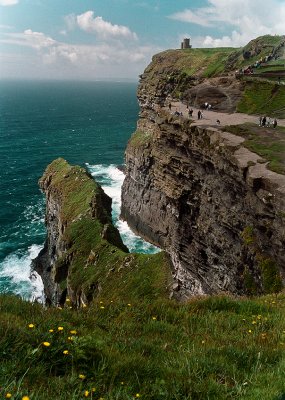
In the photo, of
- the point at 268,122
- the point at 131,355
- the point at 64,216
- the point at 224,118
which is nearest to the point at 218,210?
the point at 268,122

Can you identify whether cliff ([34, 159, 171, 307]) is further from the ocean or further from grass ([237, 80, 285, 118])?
grass ([237, 80, 285, 118])

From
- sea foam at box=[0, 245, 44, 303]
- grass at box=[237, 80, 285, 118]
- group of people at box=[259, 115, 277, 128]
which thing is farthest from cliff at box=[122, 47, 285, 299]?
sea foam at box=[0, 245, 44, 303]

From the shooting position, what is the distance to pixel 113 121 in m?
176

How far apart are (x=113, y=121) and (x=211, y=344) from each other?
173 m

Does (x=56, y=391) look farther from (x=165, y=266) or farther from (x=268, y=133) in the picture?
(x=165, y=266)

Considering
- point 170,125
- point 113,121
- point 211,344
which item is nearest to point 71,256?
point 170,125

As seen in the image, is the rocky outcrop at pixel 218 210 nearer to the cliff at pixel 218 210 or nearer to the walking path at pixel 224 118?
the cliff at pixel 218 210

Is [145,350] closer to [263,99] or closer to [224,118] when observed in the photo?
[224,118]

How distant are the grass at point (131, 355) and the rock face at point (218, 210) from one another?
404 inches

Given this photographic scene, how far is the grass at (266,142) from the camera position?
21.4 m

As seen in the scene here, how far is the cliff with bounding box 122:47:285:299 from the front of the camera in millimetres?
19375

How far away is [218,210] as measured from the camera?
24938 mm

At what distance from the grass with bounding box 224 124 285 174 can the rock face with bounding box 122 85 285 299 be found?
633 millimetres

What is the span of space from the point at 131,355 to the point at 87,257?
32.2 meters
